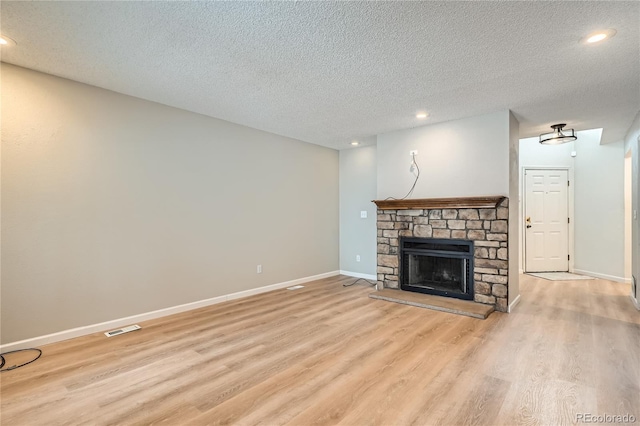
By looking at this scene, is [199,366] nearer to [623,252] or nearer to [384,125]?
[384,125]

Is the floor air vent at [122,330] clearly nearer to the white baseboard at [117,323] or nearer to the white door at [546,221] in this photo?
the white baseboard at [117,323]

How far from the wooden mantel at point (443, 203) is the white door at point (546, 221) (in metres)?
3.46

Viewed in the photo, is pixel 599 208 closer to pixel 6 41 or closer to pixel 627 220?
pixel 627 220

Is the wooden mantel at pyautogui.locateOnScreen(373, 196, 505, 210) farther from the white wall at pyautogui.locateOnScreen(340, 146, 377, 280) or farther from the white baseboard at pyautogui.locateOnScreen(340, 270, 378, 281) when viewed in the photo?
the white baseboard at pyautogui.locateOnScreen(340, 270, 378, 281)

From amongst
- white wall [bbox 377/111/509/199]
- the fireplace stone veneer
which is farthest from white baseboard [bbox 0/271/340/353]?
white wall [bbox 377/111/509/199]

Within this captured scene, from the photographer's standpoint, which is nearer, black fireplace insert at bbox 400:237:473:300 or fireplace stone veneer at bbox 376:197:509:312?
fireplace stone veneer at bbox 376:197:509:312

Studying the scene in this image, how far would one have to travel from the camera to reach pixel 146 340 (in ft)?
9.78

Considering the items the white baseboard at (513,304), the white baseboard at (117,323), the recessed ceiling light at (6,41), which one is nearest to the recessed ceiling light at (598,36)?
the white baseboard at (513,304)

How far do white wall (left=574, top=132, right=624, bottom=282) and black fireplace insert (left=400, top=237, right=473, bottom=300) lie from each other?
11.6 ft

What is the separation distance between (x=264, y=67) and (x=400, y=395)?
278cm

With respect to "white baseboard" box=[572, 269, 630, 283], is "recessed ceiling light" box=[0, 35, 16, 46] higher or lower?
higher

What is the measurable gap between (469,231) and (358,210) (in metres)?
2.28

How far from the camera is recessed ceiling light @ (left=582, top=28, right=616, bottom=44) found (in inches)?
87.4

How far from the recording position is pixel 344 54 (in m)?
2.57
